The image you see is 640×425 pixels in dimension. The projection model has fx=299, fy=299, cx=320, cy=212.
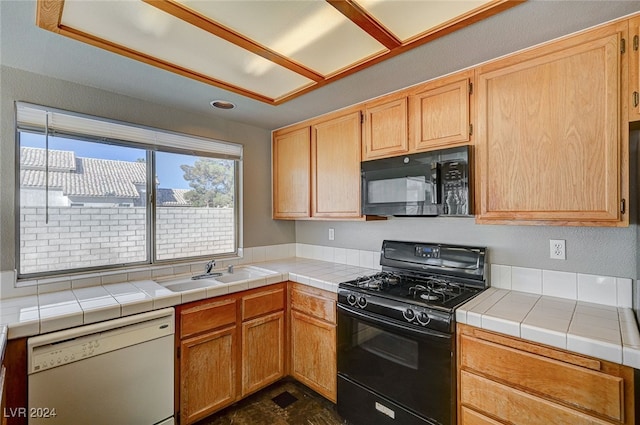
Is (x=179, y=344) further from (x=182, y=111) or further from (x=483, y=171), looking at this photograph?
(x=483, y=171)

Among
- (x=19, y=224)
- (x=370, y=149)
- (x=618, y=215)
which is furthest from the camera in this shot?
(x=370, y=149)

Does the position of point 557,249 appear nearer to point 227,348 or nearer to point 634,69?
point 634,69

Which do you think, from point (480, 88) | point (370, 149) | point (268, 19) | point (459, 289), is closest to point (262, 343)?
point (459, 289)

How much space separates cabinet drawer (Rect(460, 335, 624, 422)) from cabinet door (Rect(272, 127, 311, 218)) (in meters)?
1.74

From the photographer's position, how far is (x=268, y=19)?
1350mm

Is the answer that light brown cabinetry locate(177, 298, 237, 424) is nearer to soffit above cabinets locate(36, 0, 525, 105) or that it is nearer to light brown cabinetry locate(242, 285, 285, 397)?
light brown cabinetry locate(242, 285, 285, 397)

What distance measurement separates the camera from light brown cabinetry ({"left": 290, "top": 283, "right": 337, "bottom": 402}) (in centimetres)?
216

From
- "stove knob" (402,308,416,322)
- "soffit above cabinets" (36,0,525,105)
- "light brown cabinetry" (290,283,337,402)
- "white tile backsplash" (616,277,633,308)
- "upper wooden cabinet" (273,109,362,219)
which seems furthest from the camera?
"upper wooden cabinet" (273,109,362,219)

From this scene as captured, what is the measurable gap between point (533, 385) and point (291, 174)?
2321 millimetres

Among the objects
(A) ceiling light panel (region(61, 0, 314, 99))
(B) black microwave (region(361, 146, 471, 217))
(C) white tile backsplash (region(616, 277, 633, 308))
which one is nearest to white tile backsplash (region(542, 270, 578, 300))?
(C) white tile backsplash (region(616, 277, 633, 308))

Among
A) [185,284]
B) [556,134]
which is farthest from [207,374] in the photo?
[556,134]

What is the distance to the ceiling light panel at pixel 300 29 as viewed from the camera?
126 cm

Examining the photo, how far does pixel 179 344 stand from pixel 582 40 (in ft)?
9.04

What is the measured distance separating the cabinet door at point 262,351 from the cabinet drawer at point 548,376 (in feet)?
4.65
